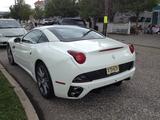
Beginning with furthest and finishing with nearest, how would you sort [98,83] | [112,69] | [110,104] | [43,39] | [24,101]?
[43,39]
[24,101]
[110,104]
[112,69]
[98,83]

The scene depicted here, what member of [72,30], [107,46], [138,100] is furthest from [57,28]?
[138,100]

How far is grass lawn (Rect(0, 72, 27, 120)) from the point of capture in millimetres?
4027

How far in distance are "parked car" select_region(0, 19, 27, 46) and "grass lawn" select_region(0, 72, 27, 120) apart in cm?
655

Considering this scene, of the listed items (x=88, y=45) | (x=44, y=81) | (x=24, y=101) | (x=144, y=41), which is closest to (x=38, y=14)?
(x=144, y=41)

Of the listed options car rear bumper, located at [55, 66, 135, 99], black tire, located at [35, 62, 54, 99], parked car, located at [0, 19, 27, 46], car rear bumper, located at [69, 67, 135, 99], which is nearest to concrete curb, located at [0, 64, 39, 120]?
black tire, located at [35, 62, 54, 99]

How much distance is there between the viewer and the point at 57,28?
555 cm

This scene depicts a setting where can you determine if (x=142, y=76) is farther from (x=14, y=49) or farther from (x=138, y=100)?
(x=14, y=49)

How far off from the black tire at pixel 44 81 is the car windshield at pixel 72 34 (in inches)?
28.2

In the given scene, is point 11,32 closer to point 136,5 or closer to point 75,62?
point 75,62

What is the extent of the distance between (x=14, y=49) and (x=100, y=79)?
145 inches

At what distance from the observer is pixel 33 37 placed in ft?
19.3

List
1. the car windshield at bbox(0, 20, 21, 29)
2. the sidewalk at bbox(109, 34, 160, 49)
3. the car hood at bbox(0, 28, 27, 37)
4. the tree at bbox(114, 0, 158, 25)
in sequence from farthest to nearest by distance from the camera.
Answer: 1. the tree at bbox(114, 0, 158, 25)
2. the sidewalk at bbox(109, 34, 160, 49)
3. the car windshield at bbox(0, 20, 21, 29)
4. the car hood at bbox(0, 28, 27, 37)

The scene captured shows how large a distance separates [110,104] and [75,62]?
1.13 metres

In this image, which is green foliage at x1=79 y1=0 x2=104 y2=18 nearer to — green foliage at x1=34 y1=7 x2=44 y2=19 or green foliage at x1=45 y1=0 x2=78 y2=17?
green foliage at x1=45 y1=0 x2=78 y2=17
